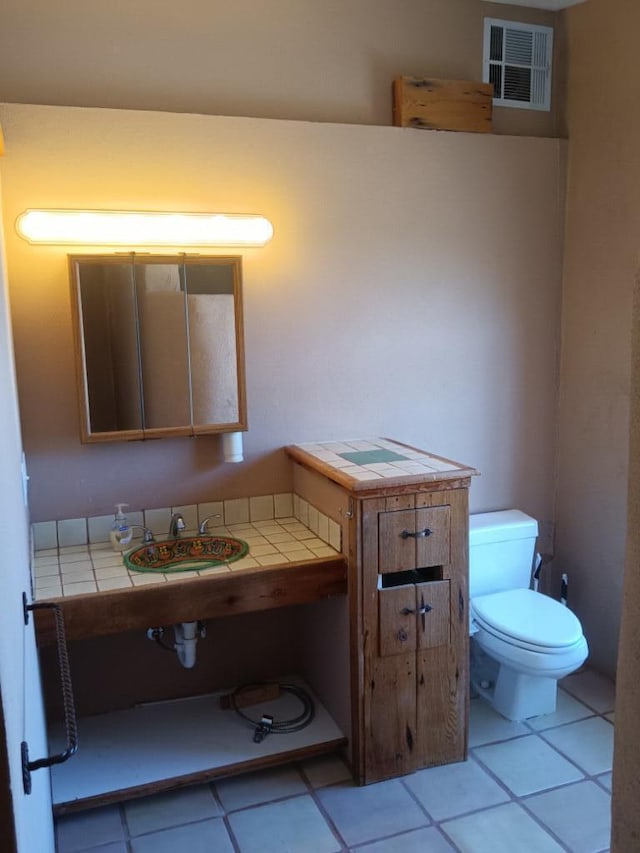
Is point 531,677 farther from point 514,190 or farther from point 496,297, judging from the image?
point 514,190

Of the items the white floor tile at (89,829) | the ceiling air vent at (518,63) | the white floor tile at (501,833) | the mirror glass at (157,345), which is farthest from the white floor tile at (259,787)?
the ceiling air vent at (518,63)

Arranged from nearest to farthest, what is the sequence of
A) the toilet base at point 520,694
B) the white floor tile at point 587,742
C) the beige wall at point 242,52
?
the beige wall at point 242,52 → the white floor tile at point 587,742 → the toilet base at point 520,694

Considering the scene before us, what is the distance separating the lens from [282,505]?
2.77 metres

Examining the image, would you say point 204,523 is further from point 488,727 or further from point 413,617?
point 488,727

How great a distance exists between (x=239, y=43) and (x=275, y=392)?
121cm

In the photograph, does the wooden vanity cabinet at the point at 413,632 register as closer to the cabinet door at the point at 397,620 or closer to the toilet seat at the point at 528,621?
the cabinet door at the point at 397,620

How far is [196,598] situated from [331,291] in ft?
4.00

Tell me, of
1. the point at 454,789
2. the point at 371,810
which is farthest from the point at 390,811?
the point at 454,789

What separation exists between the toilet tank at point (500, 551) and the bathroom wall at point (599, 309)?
0.28 m

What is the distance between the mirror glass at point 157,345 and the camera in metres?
2.38

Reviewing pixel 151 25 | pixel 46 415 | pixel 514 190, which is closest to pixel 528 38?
pixel 514 190

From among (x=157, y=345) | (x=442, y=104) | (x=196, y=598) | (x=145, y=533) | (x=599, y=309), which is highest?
(x=442, y=104)

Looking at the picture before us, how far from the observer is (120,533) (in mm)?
2461

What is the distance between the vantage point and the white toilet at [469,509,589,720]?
8.15 ft
